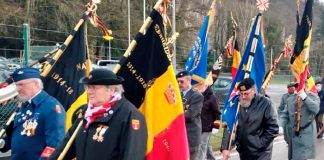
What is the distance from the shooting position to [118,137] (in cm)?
366

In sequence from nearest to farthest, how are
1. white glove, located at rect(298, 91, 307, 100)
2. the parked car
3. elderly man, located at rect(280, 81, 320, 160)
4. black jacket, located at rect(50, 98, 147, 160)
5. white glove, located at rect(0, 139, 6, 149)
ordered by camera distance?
black jacket, located at rect(50, 98, 147, 160), white glove, located at rect(0, 139, 6, 149), elderly man, located at rect(280, 81, 320, 160), white glove, located at rect(298, 91, 307, 100), the parked car

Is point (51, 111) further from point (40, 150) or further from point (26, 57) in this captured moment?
point (26, 57)

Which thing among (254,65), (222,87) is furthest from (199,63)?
(222,87)

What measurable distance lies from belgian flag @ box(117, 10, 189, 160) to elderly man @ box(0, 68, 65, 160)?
0.80 meters

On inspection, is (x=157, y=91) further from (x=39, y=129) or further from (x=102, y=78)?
(x=39, y=129)

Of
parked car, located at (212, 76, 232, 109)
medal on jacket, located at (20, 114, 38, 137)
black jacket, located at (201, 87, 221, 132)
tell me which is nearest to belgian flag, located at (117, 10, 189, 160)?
medal on jacket, located at (20, 114, 38, 137)

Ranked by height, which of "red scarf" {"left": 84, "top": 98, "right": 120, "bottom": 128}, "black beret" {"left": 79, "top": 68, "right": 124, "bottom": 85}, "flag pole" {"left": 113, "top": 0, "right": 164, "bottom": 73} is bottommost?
"red scarf" {"left": 84, "top": 98, "right": 120, "bottom": 128}

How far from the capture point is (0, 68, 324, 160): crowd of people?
3.67m

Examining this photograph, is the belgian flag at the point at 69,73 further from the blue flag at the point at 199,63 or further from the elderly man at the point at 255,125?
the blue flag at the point at 199,63

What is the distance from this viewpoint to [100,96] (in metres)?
3.75

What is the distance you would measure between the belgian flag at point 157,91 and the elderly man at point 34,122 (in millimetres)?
803

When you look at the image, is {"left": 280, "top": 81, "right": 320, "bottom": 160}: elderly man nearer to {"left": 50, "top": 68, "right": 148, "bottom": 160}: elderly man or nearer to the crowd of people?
the crowd of people

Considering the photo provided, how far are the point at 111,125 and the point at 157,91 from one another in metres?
0.90

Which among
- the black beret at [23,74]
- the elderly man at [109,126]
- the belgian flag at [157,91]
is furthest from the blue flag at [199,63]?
the elderly man at [109,126]
